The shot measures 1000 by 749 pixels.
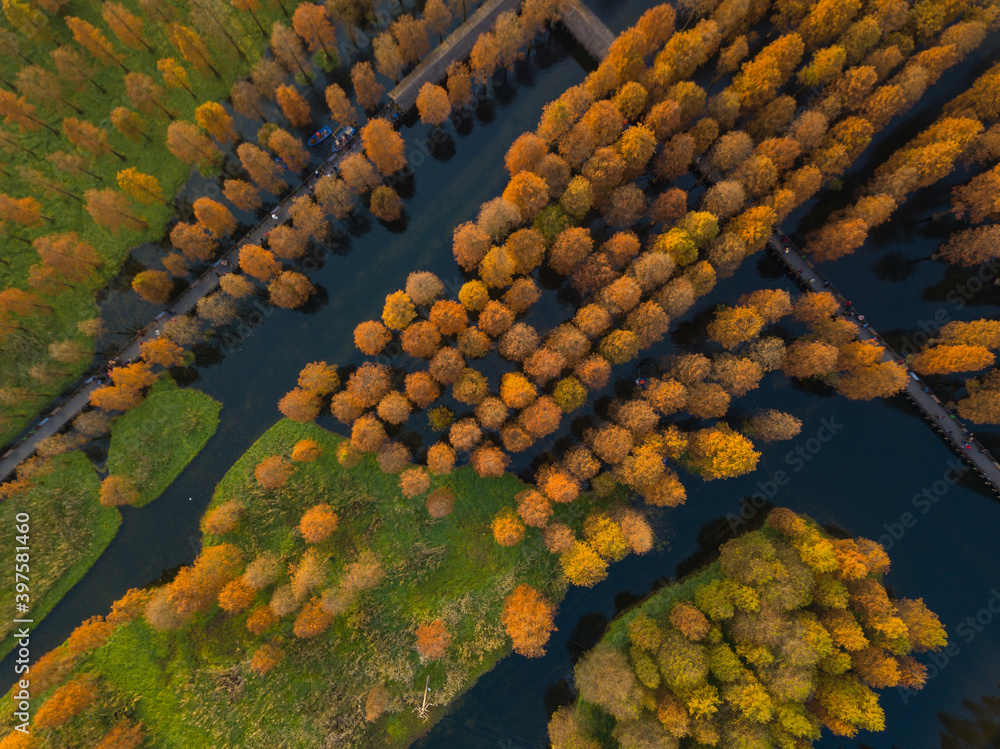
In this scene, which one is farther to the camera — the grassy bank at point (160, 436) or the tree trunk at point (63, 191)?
the grassy bank at point (160, 436)

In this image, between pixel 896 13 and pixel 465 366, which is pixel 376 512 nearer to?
pixel 465 366

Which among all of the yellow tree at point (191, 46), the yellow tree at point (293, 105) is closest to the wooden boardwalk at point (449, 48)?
the yellow tree at point (293, 105)

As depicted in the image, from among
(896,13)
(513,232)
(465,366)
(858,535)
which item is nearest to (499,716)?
(465,366)

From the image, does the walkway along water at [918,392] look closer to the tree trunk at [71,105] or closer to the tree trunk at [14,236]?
the tree trunk at [71,105]
